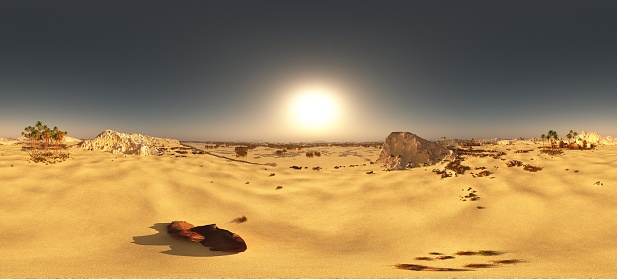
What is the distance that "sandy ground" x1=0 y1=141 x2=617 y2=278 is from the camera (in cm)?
514

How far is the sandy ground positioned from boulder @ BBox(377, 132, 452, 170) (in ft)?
13.7

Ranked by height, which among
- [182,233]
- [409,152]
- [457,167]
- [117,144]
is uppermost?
[117,144]

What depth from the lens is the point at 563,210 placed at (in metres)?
9.19

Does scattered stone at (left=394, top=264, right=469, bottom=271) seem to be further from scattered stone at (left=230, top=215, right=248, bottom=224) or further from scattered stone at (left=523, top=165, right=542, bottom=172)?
scattered stone at (left=523, top=165, right=542, bottom=172)

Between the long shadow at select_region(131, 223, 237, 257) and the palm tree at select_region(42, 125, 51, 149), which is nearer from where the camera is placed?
the long shadow at select_region(131, 223, 237, 257)

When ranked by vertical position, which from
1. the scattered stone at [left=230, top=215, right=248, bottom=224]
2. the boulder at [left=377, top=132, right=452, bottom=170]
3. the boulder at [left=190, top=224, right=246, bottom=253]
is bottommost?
the scattered stone at [left=230, top=215, right=248, bottom=224]

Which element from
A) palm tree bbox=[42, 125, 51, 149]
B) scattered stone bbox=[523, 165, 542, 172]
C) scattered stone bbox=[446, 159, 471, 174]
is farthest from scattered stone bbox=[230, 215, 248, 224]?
palm tree bbox=[42, 125, 51, 149]

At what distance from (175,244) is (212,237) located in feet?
2.65

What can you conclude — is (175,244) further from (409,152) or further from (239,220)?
(409,152)

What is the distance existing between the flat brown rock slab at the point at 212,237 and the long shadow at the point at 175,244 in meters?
0.11

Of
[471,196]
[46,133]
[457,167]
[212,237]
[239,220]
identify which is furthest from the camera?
[46,133]

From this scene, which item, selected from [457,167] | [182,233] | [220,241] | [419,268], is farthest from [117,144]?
[419,268]

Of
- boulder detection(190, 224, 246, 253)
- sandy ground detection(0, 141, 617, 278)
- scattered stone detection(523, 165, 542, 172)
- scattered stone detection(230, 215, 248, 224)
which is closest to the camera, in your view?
sandy ground detection(0, 141, 617, 278)

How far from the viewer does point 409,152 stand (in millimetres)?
19891
